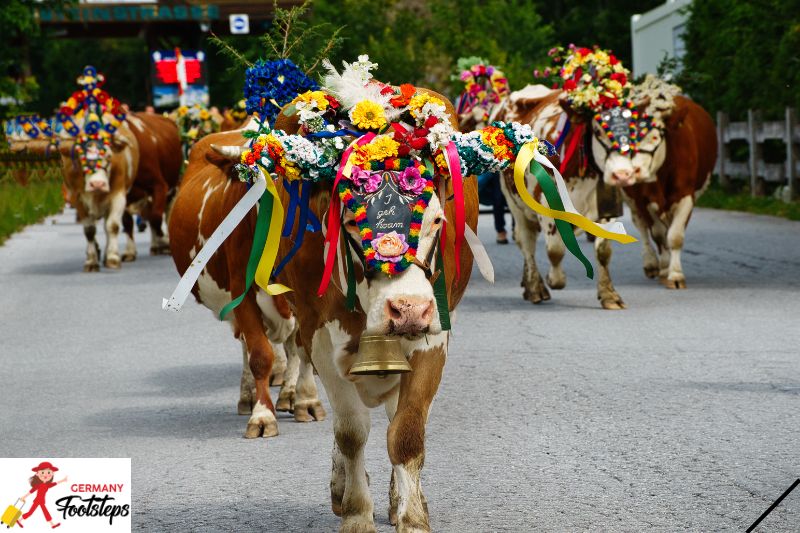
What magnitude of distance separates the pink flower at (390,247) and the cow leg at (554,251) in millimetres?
8540

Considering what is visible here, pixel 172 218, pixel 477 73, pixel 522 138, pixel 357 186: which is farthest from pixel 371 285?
pixel 477 73

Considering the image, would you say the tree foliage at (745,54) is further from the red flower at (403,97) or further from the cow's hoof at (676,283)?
the red flower at (403,97)

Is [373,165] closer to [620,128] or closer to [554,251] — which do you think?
[554,251]

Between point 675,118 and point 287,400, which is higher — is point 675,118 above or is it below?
above

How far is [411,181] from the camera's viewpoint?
568cm

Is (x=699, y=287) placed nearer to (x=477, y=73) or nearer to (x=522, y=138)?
(x=477, y=73)

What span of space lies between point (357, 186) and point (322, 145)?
0.32 m

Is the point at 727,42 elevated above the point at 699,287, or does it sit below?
above

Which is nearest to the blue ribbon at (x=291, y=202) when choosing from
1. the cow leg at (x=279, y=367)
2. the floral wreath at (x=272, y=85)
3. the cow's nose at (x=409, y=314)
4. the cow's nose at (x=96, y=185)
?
the cow's nose at (x=409, y=314)

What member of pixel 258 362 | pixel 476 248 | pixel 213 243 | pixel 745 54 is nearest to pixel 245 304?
pixel 258 362

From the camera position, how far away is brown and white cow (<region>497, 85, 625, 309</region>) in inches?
540

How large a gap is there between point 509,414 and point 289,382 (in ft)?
4.47

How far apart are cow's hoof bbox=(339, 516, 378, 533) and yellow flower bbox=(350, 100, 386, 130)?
152 cm

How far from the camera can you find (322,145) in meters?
5.93
